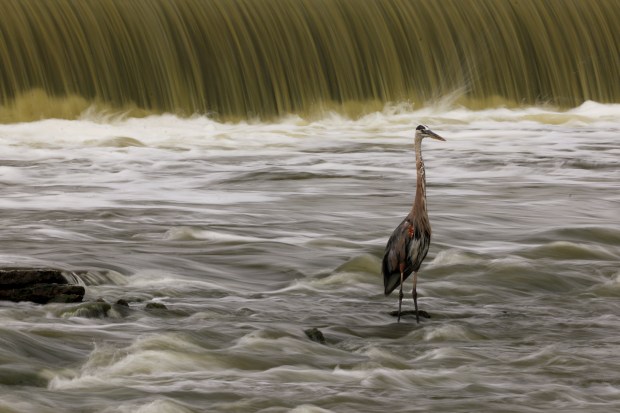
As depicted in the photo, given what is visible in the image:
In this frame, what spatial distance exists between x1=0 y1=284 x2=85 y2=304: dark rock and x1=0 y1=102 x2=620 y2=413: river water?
0.11 m

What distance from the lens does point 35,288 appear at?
8969 millimetres

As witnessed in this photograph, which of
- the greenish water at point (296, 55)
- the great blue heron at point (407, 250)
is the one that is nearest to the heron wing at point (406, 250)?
the great blue heron at point (407, 250)

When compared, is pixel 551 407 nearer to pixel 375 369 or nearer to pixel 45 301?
pixel 375 369

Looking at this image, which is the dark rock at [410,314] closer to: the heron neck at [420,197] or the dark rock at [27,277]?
the heron neck at [420,197]

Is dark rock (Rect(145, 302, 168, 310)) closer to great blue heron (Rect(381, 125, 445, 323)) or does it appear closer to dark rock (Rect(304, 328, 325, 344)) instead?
dark rock (Rect(304, 328, 325, 344))

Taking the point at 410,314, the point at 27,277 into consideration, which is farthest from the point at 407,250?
the point at 27,277

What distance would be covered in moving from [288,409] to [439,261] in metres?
4.78

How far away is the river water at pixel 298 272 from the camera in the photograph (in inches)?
286

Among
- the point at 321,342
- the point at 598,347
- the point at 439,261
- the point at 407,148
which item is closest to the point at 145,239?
Result: the point at 439,261

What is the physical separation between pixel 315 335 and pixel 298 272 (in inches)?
105

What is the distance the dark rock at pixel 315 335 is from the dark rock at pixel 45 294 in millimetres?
1565

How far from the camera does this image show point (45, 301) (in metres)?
8.91

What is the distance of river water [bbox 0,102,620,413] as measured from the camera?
7.26m

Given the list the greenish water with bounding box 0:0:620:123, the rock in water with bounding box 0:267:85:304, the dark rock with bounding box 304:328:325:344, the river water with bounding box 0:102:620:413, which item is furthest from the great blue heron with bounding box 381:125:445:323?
the greenish water with bounding box 0:0:620:123
